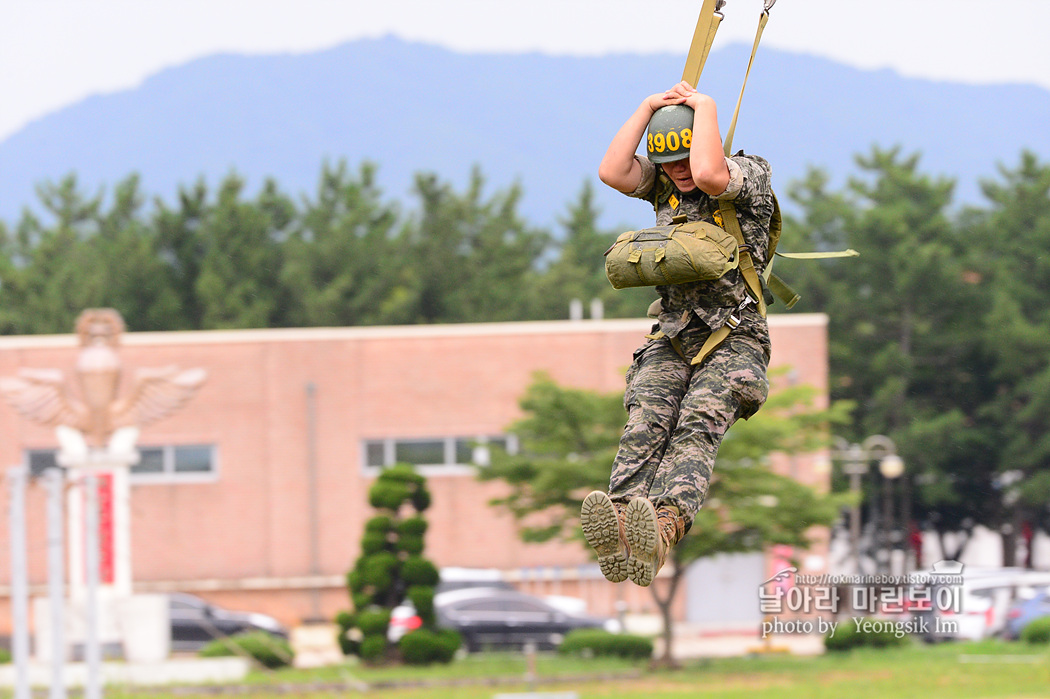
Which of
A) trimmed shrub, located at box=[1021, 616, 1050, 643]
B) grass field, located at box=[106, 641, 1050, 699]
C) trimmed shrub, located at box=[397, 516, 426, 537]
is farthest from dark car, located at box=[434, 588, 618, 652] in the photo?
trimmed shrub, located at box=[1021, 616, 1050, 643]

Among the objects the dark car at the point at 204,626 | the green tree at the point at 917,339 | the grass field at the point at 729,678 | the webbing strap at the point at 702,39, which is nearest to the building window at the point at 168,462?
the dark car at the point at 204,626

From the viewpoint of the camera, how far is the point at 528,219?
2334 inches

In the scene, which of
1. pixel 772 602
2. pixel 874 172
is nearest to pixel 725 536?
pixel 772 602

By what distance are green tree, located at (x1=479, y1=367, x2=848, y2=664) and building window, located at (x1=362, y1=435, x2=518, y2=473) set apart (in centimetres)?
842

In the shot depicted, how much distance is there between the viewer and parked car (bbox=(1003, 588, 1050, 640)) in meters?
32.4

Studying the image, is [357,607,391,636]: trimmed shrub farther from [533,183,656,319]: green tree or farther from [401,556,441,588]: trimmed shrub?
[533,183,656,319]: green tree

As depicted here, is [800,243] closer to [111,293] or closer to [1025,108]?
[111,293]

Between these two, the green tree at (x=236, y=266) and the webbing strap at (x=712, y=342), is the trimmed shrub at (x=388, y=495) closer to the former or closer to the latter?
the green tree at (x=236, y=266)

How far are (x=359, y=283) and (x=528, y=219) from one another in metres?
11.0

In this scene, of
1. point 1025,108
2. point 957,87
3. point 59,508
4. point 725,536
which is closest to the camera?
point 59,508

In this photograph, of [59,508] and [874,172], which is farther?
[874,172]

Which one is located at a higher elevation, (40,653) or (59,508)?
(59,508)

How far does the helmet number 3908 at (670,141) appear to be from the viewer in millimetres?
6109

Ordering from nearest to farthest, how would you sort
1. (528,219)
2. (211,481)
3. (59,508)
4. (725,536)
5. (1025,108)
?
(59,508), (725,536), (211,481), (528,219), (1025,108)
